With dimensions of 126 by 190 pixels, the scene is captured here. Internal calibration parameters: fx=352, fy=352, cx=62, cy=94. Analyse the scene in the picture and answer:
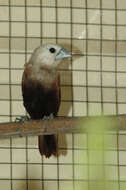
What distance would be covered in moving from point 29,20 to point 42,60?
10.4 inches

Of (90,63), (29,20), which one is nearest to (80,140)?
(90,63)

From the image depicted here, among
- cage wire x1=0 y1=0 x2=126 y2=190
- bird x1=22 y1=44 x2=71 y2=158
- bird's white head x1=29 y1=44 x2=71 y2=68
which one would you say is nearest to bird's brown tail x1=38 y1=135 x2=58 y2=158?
bird x1=22 y1=44 x2=71 y2=158

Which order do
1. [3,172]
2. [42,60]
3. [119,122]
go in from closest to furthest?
[119,122]
[42,60]
[3,172]

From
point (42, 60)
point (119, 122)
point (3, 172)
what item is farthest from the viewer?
point (3, 172)

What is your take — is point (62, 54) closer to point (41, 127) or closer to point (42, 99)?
point (42, 99)

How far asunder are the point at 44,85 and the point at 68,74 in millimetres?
233

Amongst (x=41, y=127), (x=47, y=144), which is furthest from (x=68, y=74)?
(x=41, y=127)

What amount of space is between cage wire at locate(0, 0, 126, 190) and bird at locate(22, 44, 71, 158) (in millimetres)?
157

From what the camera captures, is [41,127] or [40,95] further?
[40,95]

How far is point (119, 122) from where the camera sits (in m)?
0.86

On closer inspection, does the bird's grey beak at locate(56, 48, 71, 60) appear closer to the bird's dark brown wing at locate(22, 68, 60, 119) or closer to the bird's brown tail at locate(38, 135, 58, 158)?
the bird's dark brown wing at locate(22, 68, 60, 119)

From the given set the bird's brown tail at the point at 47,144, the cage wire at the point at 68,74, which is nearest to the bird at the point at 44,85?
the bird's brown tail at the point at 47,144

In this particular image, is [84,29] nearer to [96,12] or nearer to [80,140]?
[96,12]

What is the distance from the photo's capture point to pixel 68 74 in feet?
4.52
